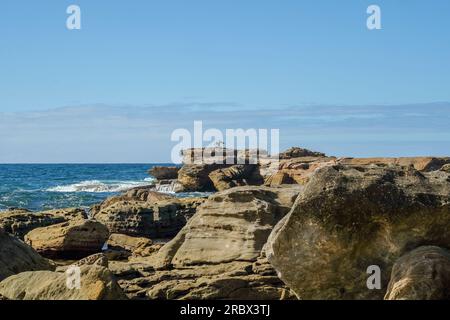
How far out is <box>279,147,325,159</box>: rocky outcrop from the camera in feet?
181

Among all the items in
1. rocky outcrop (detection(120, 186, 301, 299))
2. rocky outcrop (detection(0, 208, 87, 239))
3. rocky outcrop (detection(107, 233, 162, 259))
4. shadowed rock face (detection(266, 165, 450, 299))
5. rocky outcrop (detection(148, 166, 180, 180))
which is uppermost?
shadowed rock face (detection(266, 165, 450, 299))

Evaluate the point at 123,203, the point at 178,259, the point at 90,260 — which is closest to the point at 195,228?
the point at 178,259

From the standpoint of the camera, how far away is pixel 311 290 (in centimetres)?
827

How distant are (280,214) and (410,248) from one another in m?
4.33

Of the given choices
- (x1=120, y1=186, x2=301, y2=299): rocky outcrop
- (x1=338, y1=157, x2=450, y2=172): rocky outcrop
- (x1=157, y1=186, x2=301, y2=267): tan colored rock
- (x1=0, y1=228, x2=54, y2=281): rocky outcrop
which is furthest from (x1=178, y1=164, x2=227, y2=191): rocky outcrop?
(x1=0, y1=228, x2=54, y2=281): rocky outcrop

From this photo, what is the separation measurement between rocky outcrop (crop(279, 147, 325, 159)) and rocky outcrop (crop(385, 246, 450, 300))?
47.5 metres

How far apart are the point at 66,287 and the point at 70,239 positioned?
317 inches

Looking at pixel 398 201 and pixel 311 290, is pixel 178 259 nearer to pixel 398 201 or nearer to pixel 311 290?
pixel 311 290

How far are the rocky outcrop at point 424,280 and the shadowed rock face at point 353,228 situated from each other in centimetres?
43

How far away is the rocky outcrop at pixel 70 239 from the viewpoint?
16281mm

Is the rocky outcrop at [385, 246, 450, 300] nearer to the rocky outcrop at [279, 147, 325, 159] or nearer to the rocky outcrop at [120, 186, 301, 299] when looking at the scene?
the rocky outcrop at [120, 186, 301, 299]

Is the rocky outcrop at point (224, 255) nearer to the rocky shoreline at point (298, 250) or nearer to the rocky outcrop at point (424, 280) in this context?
the rocky shoreline at point (298, 250)

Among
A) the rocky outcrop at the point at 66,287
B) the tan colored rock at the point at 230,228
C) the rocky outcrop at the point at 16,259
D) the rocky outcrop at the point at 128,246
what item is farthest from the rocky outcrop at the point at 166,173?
the rocky outcrop at the point at 66,287

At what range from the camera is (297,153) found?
5556 centimetres
